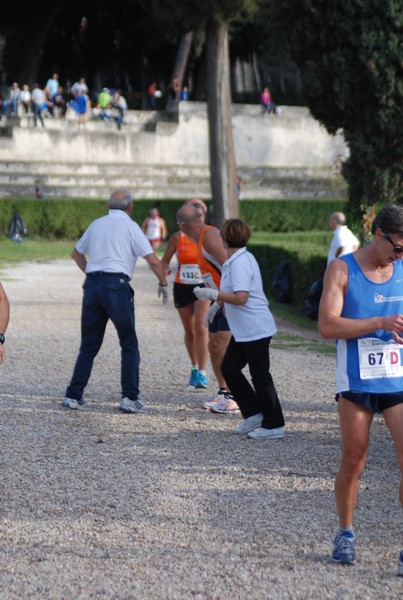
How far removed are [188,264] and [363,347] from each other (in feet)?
17.3

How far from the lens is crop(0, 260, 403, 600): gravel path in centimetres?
472

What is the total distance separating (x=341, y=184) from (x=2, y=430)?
135 feet

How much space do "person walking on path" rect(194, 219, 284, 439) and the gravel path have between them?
0.22 m

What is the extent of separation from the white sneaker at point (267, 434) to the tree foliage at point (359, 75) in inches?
530

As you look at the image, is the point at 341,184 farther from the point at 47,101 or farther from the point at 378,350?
the point at 378,350

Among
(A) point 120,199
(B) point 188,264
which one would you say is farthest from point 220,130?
(A) point 120,199

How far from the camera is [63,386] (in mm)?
10258

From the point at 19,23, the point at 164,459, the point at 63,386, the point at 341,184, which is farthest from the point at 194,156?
the point at 164,459

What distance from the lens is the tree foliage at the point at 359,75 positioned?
66.4 ft

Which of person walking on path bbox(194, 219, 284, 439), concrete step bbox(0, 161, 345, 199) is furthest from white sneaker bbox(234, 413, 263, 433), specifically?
concrete step bbox(0, 161, 345, 199)

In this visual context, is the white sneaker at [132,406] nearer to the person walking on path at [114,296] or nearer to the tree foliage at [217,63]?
the person walking on path at [114,296]

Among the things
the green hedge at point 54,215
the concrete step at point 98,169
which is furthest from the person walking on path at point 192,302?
the concrete step at point 98,169

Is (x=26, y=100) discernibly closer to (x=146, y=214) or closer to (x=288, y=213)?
(x=146, y=214)

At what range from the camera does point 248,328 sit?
7.96 m
